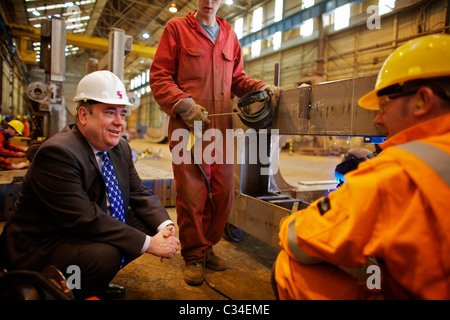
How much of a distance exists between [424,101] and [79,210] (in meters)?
1.31

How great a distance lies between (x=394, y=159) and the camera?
0.72 meters

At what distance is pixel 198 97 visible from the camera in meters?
1.97

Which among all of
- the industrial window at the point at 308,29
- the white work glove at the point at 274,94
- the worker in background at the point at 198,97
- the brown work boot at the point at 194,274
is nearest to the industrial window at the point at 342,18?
the industrial window at the point at 308,29

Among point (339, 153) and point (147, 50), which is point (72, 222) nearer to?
point (339, 153)

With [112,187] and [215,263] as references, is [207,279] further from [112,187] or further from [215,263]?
[112,187]

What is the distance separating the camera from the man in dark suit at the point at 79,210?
4.06 feet

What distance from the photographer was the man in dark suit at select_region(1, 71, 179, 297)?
4.06ft

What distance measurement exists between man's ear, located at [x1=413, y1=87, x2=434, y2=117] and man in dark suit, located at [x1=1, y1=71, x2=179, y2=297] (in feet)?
3.89

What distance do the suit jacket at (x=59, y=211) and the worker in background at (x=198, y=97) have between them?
2.00 ft

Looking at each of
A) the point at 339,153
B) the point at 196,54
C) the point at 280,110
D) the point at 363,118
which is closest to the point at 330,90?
the point at 363,118

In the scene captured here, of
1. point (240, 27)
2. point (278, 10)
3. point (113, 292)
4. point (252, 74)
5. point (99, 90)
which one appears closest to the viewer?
point (99, 90)

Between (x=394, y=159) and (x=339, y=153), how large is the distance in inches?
488

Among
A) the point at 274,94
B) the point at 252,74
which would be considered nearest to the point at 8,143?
the point at 274,94
